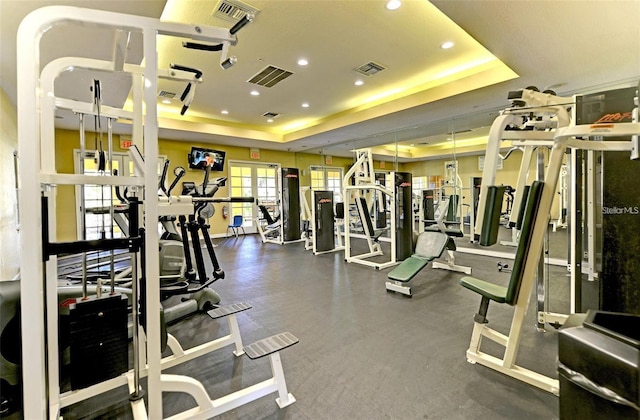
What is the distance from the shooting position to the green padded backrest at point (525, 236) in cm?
181

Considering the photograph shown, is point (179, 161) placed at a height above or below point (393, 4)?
below

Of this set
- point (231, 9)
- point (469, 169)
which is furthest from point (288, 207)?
point (469, 169)

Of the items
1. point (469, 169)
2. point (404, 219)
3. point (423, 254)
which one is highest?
point (469, 169)

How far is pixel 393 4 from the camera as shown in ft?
9.98

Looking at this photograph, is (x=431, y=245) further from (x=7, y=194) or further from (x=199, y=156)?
(x=199, y=156)

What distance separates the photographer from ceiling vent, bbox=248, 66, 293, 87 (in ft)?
15.2

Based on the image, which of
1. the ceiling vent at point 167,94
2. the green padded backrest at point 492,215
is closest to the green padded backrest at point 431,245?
the green padded backrest at point 492,215

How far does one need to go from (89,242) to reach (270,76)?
4.38m

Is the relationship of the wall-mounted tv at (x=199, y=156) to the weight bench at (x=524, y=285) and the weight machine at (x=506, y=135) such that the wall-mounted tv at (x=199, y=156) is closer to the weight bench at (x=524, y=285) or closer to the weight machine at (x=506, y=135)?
the weight machine at (x=506, y=135)

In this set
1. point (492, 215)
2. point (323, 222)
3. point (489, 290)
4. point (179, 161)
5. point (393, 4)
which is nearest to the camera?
point (492, 215)

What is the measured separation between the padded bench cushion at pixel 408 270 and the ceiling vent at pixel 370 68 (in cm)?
304

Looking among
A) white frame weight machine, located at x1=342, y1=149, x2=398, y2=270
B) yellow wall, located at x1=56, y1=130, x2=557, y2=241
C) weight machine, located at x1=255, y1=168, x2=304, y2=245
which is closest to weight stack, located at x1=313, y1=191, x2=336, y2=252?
white frame weight machine, located at x1=342, y1=149, x2=398, y2=270

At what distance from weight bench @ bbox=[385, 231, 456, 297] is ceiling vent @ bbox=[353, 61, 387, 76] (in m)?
2.77

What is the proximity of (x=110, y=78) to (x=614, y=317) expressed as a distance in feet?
18.8
